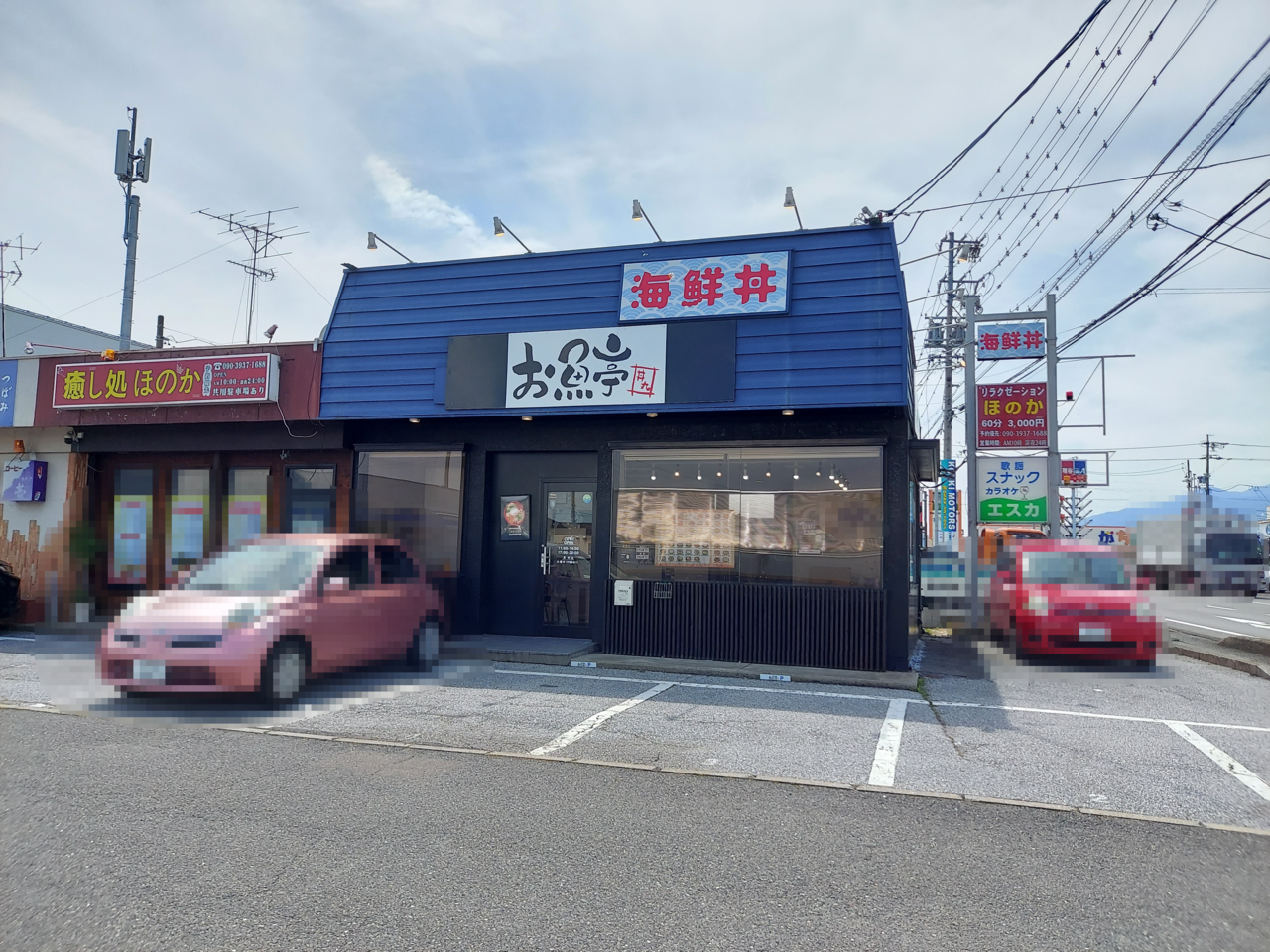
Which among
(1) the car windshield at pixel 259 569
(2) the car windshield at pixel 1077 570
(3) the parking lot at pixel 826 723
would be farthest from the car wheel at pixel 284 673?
(2) the car windshield at pixel 1077 570

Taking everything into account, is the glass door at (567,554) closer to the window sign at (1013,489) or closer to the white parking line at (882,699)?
the white parking line at (882,699)

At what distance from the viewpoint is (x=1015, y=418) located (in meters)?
15.0

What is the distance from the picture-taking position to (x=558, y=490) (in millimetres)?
12320

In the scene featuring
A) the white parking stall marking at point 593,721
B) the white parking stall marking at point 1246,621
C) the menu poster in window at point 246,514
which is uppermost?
the menu poster in window at point 246,514

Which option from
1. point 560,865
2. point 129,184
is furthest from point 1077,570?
point 129,184

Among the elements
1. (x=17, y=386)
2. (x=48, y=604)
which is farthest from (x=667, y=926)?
(x=17, y=386)

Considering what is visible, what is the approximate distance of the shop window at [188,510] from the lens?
13.7 meters

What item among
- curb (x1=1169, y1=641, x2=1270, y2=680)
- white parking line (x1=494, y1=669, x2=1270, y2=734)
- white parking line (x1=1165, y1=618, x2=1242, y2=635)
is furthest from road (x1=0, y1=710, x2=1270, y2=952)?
white parking line (x1=1165, y1=618, x2=1242, y2=635)

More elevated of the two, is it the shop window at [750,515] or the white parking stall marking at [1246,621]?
the shop window at [750,515]

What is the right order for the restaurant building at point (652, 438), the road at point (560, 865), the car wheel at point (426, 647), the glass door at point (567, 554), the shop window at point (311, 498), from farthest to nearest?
the shop window at point (311, 498) < the glass door at point (567, 554) < the restaurant building at point (652, 438) < the car wheel at point (426, 647) < the road at point (560, 865)

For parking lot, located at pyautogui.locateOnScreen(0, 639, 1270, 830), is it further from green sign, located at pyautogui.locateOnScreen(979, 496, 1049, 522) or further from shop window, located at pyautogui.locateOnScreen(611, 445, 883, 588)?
green sign, located at pyautogui.locateOnScreen(979, 496, 1049, 522)

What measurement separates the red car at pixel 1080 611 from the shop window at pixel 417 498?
7614mm

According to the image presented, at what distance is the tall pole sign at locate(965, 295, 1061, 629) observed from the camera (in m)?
14.3

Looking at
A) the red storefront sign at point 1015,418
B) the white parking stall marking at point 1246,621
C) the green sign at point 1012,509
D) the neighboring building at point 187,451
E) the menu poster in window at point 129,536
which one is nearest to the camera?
the neighboring building at point 187,451
